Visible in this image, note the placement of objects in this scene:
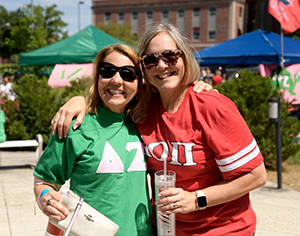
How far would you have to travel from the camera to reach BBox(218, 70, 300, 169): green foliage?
6.83 metres

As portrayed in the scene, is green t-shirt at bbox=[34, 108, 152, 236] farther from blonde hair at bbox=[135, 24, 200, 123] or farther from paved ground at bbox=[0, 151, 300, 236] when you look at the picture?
paved ground at bbox=[0, 151, 300, 236]

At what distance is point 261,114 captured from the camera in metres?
6.87

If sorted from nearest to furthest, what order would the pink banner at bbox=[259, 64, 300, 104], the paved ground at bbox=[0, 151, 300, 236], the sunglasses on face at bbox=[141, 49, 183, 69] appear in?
the sunglasses on face at bbox=[141, 49, 183, 69], the paved ground at bbox=[0, 151, 300, 236], the pink banner at bbox=[259, 64, 300, 104]

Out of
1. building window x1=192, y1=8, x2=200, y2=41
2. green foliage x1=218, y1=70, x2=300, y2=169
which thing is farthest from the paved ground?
building window x1=192, y1=8, x2=200, y2=41

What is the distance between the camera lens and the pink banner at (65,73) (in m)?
11.1

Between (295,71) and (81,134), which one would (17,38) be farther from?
(81,134)

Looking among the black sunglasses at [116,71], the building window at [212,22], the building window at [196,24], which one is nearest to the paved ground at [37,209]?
the black sunglasses at [116,71]

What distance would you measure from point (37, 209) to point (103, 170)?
3.40m

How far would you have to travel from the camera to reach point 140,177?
1.95 m

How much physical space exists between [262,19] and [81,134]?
50.1 metres

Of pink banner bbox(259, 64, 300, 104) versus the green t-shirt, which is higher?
the green t-shirt

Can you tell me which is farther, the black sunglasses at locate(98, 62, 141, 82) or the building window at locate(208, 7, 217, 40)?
the building window at locate(208, 7, 217, 40)

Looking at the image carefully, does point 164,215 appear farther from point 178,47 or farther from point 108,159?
point 178,47

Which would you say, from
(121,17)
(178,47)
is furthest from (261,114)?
(121,17)
